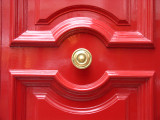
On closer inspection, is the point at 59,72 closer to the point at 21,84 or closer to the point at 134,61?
the point at 21,84

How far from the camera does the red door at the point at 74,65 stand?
22.9 inches

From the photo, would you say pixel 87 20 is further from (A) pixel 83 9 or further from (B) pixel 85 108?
(B) pixel 85 108

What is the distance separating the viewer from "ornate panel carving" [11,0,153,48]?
0.58 meters

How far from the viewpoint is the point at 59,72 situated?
1.94ft

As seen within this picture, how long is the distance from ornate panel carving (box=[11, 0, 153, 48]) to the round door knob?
0.07 metres

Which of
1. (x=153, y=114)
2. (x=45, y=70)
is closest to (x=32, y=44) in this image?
(x=45, y=70)

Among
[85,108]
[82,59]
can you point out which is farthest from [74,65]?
[85,108]

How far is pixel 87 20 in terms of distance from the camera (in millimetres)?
587

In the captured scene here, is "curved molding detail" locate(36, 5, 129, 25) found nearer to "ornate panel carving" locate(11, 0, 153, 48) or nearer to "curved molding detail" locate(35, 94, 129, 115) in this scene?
"ornate panel carving" locate(11, 0, 153, 48)

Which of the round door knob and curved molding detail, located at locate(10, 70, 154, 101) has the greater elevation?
the round door knob

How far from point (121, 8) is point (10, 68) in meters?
0.39

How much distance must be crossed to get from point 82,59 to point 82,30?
93 millimetres

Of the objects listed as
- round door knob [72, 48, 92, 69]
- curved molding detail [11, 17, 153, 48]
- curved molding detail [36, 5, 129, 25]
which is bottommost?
round door knob [72, 48, 92, 69]

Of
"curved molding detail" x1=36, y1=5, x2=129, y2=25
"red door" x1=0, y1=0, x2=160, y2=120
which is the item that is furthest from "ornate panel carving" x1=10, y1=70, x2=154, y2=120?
"curved molding detail" x1=36, y1=5, x2=129, y2=25
